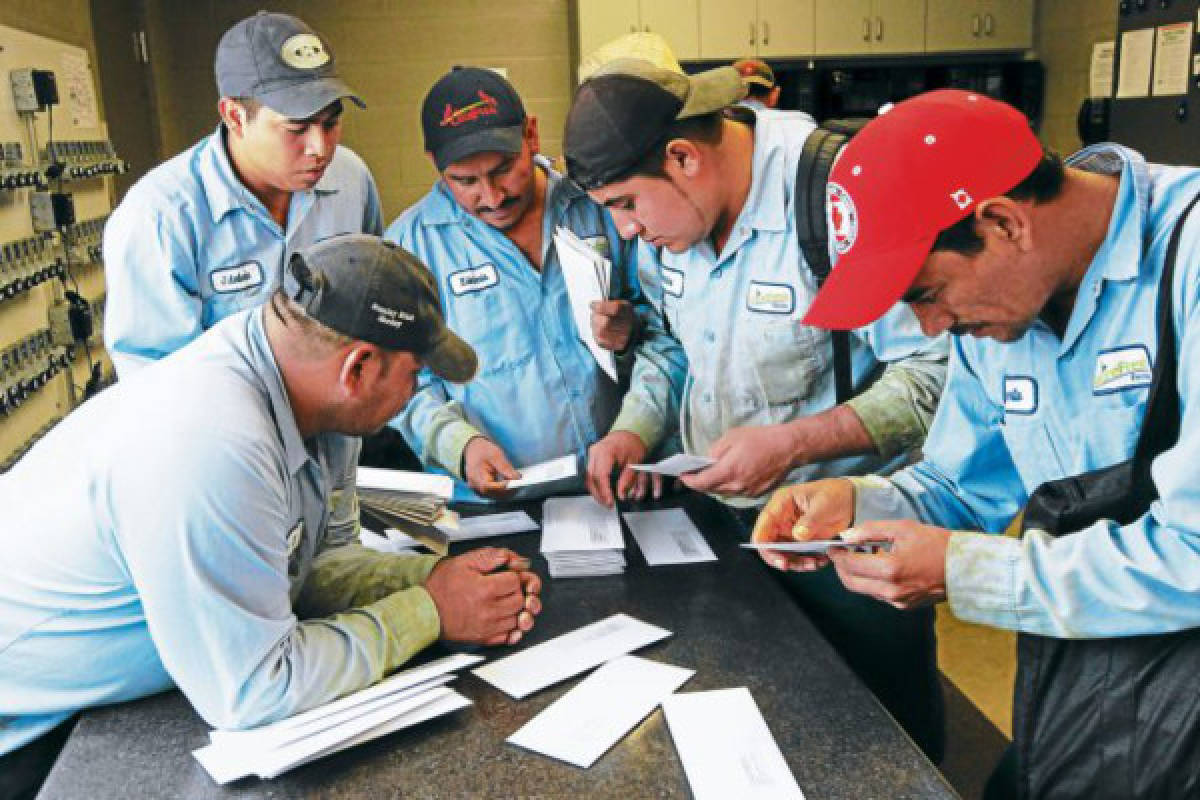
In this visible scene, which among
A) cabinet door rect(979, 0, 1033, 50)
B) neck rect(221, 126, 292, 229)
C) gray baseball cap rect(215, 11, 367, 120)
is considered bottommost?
neck rect(221, 126, 292, 229)

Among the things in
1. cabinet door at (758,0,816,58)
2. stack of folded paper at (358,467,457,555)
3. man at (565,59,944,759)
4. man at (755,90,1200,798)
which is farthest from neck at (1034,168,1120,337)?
cabinet door at (758,0,816,58)

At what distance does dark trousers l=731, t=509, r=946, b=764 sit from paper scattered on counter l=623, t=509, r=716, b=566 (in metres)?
0.11

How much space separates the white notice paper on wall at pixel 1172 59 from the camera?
383cm

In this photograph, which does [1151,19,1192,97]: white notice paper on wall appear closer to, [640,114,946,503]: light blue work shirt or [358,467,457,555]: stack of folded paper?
[640,114,946,503]: light blue work shirt

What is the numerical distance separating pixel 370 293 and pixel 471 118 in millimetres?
912

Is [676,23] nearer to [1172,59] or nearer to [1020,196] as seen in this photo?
[1172,59]

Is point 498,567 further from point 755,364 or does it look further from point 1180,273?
point 1180,273

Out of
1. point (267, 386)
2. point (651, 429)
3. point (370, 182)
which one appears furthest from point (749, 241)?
point (370, 182)

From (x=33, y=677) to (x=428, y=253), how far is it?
128 cm

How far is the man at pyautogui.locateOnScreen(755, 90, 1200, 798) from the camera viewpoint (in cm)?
113

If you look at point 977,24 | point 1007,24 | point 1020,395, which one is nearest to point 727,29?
point 977,24

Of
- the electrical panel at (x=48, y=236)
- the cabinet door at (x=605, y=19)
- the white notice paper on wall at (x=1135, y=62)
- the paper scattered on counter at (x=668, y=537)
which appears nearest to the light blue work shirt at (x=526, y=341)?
the paper scattered on counter at (x=668, y=537)

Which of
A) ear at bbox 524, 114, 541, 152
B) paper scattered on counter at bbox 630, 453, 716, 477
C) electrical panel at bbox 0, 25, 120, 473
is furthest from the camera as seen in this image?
electrical panel at bbox 0, 25, 120, 473

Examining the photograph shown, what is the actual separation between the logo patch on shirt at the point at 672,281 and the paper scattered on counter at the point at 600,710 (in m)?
0.85
